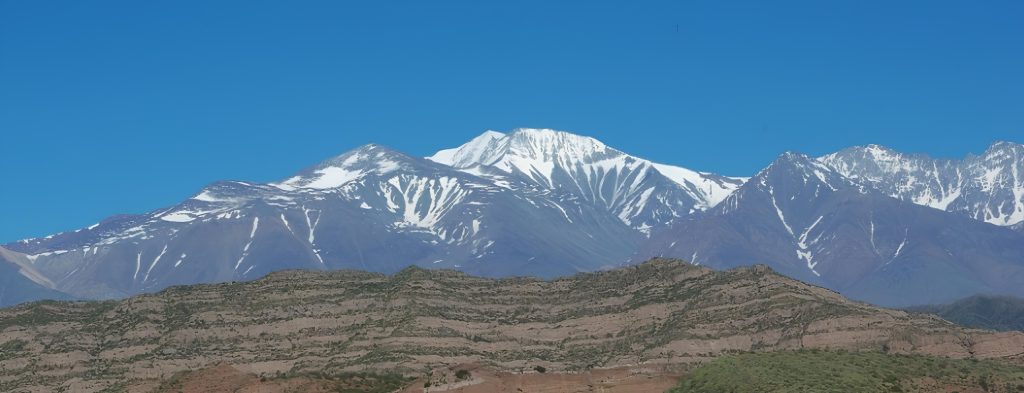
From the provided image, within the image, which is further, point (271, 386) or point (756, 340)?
point (756, 340)

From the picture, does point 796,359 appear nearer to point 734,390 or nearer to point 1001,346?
point 734,390

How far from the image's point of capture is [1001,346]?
179 meters

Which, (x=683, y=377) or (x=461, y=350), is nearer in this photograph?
(x=683, y=377)

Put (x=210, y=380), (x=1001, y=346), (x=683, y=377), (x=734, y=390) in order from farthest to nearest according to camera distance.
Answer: (x=1001, y=346)
(x=210, y=380)
(x=683, y=377)
(x=734, y=390)

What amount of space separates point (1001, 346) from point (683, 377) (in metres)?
42.9

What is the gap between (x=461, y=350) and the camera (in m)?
196

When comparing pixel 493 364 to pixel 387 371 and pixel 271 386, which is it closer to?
pixel 387 371

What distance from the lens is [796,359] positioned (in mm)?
144750

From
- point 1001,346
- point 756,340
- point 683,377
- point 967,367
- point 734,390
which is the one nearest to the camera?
point 734,390

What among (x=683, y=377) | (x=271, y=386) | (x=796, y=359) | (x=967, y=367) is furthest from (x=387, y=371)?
(x=967, y=367)

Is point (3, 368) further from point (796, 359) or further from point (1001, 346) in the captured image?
point (1001, 346)

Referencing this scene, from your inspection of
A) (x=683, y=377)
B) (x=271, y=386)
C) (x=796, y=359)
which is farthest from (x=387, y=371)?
(x=796, y=359)

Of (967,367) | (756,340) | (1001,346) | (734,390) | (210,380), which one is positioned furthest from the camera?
(756,340)

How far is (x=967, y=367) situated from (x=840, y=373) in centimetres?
1344
